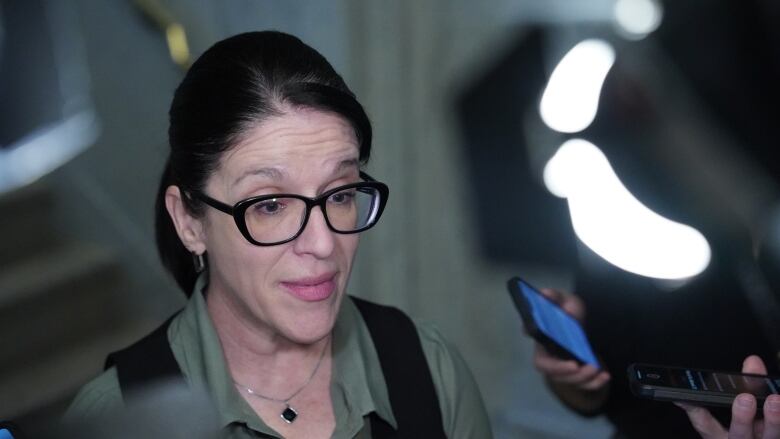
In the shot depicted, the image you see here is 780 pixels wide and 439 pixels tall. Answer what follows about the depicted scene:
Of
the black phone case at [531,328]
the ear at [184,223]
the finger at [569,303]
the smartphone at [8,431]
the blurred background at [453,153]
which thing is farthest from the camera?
the blurred background at [453,153]

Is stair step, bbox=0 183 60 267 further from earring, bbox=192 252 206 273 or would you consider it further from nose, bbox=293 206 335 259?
nose, bbox=293 206 335 259

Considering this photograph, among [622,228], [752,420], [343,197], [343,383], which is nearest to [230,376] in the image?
[343,383]

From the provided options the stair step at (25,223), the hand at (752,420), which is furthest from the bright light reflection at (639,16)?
the stair step at (25,223)

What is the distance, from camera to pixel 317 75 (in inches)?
42.7

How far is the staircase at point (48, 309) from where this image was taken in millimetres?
2211

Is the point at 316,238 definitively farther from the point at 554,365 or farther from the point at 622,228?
the point at 622,228

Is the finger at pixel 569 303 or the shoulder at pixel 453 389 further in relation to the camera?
the finger at pixel 569 303

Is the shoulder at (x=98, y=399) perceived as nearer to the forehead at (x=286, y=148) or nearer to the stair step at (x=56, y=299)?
the forehead at (x=286, y=148)

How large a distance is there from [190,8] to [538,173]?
105 cm

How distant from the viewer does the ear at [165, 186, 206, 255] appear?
1.12 metres

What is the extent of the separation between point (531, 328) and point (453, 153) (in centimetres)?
129

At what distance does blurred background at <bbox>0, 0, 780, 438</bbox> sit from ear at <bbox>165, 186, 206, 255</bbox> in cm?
101

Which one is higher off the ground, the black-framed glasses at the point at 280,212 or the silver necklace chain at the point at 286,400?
the black-framed glasses at the point at 280,212

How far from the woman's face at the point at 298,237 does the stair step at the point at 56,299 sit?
140 cm
